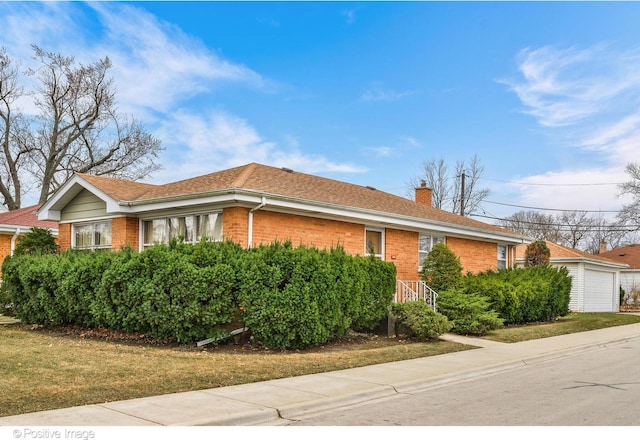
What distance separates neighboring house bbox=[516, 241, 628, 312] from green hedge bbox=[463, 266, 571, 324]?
27.4 feet

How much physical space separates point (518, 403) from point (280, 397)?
3.17m

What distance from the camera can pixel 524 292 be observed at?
19969 millimetres

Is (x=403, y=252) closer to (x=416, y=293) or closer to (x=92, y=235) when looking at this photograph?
(x=416, y=293)

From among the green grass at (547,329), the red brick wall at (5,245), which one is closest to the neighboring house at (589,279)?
the green grass at (547,329)

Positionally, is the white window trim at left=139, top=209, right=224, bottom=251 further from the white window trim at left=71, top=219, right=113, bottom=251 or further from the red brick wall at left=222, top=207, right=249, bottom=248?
the white window trim at left=71, top=219, right=113, bottom=251

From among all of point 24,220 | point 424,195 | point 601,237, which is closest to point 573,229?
point 601,237

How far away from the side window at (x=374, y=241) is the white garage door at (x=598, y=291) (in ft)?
58.0

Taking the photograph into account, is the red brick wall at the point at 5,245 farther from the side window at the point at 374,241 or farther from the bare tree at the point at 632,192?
the bare tree at the point at 632,192

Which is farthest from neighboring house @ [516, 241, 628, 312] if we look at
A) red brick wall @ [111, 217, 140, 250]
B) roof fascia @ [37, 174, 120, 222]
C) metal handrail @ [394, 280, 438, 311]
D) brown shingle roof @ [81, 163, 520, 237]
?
roof fascia @ [37, 174, 120, 222]

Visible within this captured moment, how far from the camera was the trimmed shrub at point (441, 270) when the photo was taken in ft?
61.0

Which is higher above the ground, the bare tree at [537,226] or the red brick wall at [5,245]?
the bare tree at [537,226]

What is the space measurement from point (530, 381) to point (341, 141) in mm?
17749

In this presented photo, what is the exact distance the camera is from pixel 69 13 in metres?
19.0
